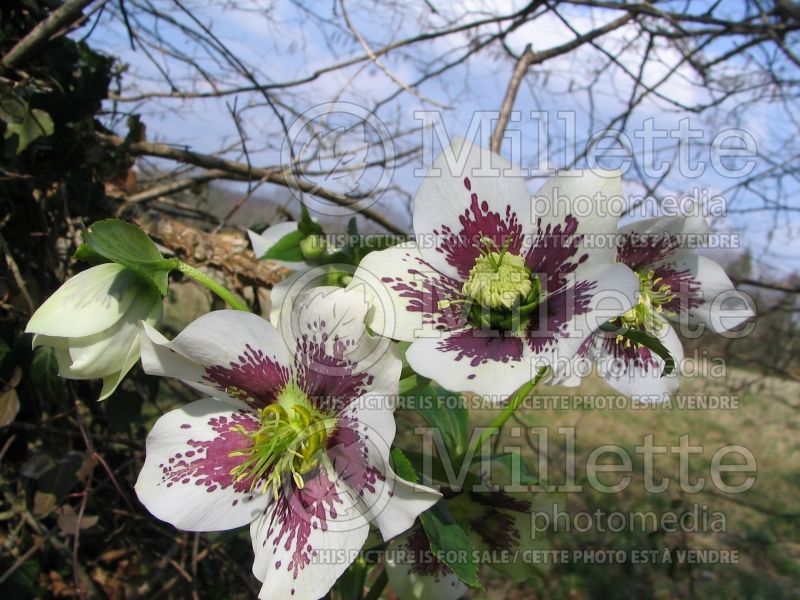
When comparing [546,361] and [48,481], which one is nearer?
[546,361]

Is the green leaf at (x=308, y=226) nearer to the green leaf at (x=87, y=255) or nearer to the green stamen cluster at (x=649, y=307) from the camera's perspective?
the green leaf at (x=87, y=255)

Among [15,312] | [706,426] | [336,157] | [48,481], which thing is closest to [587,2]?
[336,157]

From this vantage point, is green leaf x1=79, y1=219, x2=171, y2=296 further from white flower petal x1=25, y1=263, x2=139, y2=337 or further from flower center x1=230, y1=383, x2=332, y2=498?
flower center x1=230, y1=383, x2=332, y2=498

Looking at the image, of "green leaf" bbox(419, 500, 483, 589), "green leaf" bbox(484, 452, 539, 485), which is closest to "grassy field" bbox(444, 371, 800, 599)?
"green leaf" bbox(484, 452, 539, 485)

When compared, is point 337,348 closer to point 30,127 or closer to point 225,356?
point 225,356

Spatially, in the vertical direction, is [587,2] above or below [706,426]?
above

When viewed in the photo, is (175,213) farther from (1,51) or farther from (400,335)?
(400,335)
